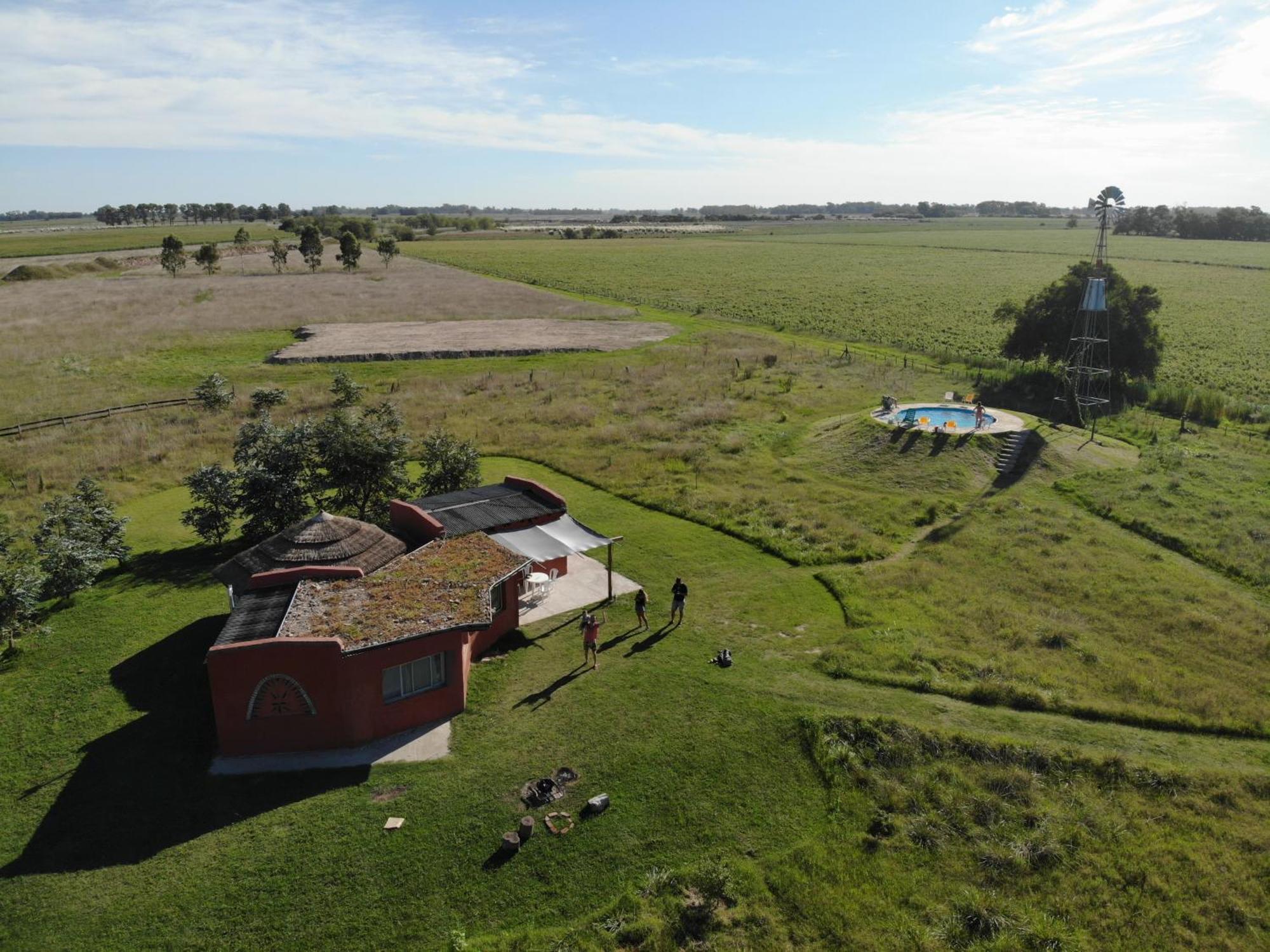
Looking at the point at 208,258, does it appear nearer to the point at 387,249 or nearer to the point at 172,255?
the point at 172,255

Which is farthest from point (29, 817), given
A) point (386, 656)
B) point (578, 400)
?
point (578, 400)

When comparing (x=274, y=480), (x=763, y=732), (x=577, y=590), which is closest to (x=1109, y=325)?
(x=577, y=590)

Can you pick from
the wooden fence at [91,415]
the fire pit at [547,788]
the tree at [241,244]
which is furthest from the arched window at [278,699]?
the tree at [241,244]

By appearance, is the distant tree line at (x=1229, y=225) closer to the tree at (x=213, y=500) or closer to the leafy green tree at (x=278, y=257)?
the leafy green tree at (x=278, y=257)

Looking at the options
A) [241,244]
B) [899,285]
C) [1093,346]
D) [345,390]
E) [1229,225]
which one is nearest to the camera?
[345,390]

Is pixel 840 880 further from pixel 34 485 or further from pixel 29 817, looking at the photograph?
pixel 34 485

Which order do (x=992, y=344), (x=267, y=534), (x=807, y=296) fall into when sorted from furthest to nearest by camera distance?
(x=807, y=296), (x=992, y=344), (x=267, y=534)
